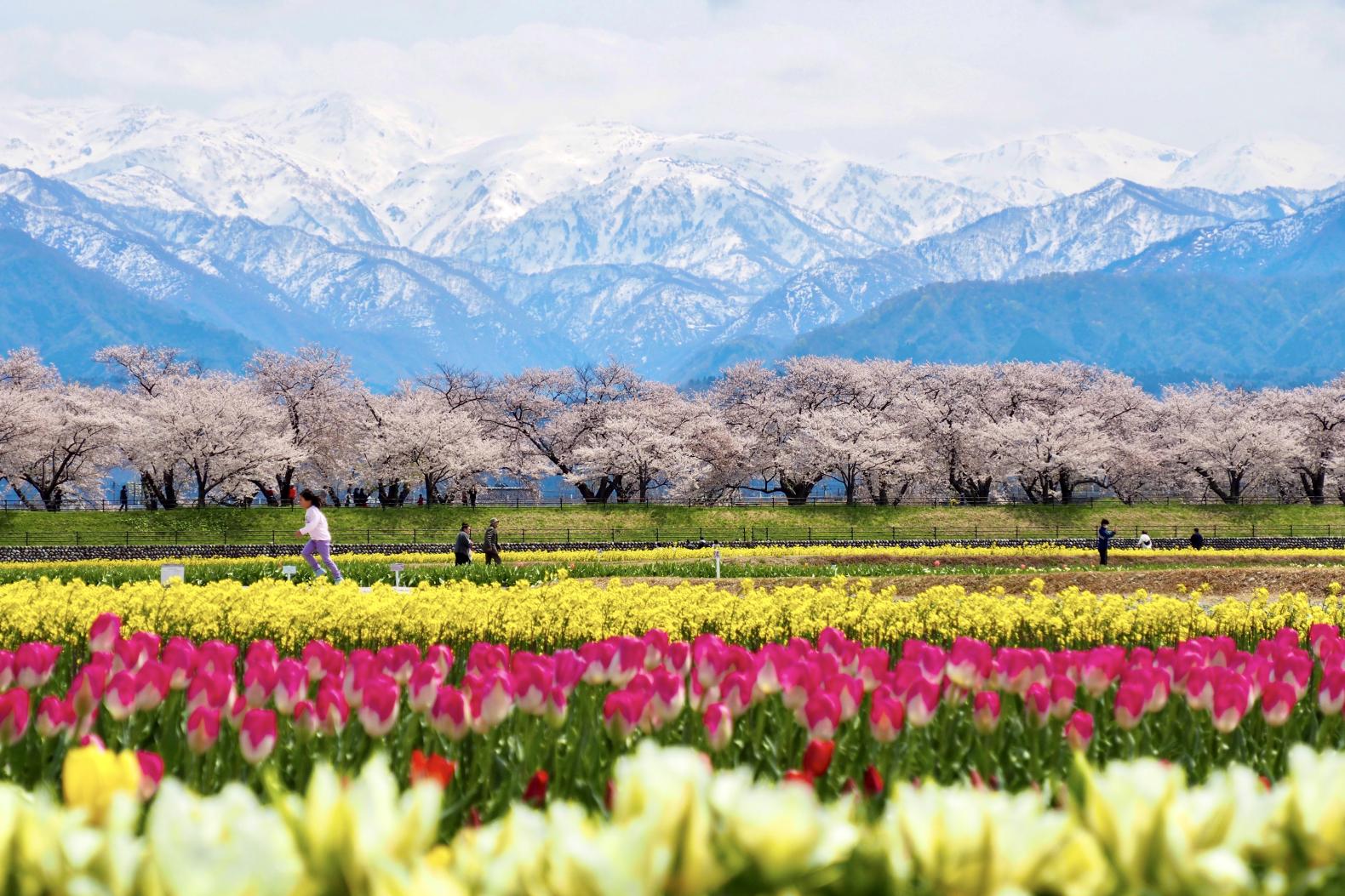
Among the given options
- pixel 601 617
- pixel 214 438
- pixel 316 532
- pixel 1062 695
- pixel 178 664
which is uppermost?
pixel 214 438

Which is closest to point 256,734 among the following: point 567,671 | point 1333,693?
point 567,671

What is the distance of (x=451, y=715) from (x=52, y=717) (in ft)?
5.38

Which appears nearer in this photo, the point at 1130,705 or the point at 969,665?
the point at 1130,705

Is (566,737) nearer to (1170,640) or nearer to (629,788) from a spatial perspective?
(629,788)

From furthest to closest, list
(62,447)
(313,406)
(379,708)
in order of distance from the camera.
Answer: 1. (313,406)
2. (62,447)
3. (379,708)

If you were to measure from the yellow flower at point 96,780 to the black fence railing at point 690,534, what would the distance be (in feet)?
157

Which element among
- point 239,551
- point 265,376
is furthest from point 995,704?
point 265,376

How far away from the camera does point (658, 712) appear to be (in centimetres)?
511

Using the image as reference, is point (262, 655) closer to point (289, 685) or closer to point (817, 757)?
point (289, 685)

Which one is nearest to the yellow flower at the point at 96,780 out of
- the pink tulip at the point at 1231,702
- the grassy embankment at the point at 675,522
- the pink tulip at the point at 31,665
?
the pink tulip at the point at 31,665

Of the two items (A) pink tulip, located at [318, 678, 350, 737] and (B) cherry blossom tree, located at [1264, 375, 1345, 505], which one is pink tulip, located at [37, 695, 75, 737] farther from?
(B) cherry blossom tree, located at [1264, 375, 1345, 505]

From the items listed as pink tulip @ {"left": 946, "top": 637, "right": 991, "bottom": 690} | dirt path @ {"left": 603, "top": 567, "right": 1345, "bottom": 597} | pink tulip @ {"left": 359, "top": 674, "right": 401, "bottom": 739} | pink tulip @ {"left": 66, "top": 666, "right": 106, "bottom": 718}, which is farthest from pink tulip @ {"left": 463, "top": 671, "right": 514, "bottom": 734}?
dirt path @ {"left": 603, "top": 567, "right": 1345, "bottom": 597}

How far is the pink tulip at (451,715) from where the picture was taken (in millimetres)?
4906

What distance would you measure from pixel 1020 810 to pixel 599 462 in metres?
68.2
